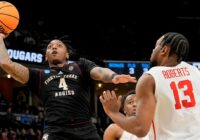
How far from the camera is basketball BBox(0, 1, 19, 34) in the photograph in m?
5.43

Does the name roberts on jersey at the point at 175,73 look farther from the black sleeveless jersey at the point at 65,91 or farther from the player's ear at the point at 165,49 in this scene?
the black sleeveless jersey at the point at 65,91

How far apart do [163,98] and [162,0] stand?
21025 mm

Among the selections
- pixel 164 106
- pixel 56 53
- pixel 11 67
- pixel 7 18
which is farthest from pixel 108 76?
pixel 7 18

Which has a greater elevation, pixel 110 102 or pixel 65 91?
pixel 110 102

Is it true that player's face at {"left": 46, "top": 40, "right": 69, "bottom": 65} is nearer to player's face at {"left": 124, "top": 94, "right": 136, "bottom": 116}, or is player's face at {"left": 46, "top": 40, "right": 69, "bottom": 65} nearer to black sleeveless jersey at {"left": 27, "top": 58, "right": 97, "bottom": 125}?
black sleeveless jersey at {"left": 27, "top": 58, "right": 97, "bottom": 125}

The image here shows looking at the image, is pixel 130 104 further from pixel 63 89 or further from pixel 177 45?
pixel 177 45

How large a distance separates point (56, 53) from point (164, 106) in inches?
86.7

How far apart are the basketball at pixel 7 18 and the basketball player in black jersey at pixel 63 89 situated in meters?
0.21

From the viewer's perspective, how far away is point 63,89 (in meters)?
4.93

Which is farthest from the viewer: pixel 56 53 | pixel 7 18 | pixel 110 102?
pixel 7 18

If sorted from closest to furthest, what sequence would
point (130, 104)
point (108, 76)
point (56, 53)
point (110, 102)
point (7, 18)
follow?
point (110, 102)
point (108, 76)
point (56, 53)
point (7, 18)
point (130, 104)

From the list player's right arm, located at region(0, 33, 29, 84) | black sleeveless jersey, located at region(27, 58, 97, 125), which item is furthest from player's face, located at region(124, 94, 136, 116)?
player's right arm, located at region(0, 33, 29, 84)

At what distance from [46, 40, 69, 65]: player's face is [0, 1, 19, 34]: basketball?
0.59 meters

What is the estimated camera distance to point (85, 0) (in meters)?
22.8
